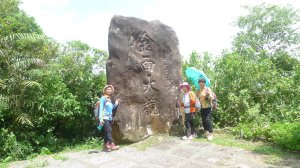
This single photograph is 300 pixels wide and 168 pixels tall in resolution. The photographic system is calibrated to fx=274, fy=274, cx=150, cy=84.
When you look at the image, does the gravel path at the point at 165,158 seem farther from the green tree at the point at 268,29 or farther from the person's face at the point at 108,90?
the green tree at the point at 268,29

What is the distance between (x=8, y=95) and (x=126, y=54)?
11.5 feet

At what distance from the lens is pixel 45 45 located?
926 centimetres

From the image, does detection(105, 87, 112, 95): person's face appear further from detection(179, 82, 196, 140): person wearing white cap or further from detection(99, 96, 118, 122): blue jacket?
detection(179, 82, 196, 140): person wearing white cap

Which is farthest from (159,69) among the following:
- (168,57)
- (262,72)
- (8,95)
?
(8,95)

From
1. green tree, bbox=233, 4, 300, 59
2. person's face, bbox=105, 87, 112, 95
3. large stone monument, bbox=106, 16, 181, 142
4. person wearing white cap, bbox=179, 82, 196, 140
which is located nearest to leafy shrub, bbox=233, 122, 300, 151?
person wearing white cap, bbox=179, 82, 196, 140

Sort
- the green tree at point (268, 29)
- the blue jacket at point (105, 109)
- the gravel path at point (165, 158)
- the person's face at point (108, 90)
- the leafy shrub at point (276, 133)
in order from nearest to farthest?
the gravel path at point (165, 158) < the leafy shrub at point (276, 133) < the blue jacket at point (105, 109) < the person's face at point (108, 90) < the green tree at point (268, 29)

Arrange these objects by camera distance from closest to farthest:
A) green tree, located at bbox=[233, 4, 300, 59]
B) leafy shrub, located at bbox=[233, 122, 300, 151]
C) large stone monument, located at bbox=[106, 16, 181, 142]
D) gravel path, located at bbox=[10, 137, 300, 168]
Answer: gravel path, located at bbox=[10, 137, 300, 168] → leafy shrub, located at bbox=[233, 122, 300, 151] → large stone monument, located at bbox=[106, 16, 181, 142] → green tree, located at bbox=[233, 4, 300, 59]

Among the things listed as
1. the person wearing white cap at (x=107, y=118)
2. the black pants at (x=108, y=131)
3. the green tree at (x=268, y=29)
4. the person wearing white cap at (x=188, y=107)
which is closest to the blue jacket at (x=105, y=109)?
the person wearing white cap at (x=107, y=118)

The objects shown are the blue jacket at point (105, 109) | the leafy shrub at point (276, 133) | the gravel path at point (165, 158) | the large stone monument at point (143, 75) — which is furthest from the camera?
the large stone monument at point (143, 75)

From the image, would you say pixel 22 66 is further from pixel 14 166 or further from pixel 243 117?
pixel 243 117

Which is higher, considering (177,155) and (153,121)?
(153,121)

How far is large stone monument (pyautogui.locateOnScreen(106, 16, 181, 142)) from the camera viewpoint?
645 cm

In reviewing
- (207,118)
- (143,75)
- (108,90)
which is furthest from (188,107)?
(108,90)

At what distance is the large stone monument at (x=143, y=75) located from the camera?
645 centimetres
